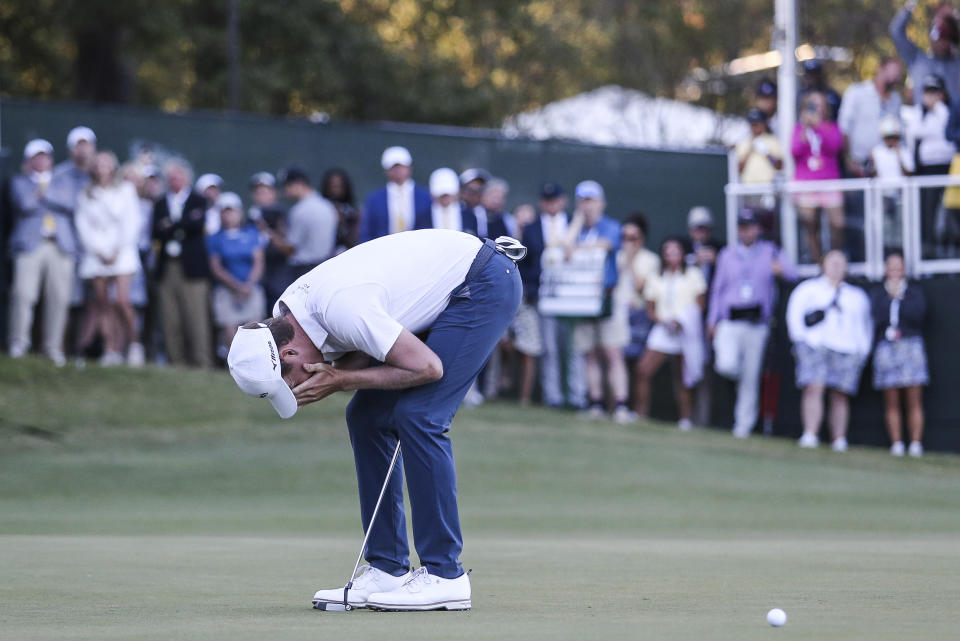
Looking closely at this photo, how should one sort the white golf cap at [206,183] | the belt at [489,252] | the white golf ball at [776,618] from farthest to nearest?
the white golf cap at [206,183] → the belt at [489,252] → the white golf ball at [776,618]

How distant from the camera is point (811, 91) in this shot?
17062 millimetres

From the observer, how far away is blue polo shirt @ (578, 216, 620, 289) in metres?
16.5

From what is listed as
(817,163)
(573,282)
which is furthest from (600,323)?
(817,163)

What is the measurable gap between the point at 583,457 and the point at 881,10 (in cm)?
2131

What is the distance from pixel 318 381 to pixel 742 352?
11.1 meters

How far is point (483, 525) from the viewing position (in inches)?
441

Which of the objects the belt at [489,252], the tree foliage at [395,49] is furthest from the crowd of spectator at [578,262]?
the tree foliage at [395,49]

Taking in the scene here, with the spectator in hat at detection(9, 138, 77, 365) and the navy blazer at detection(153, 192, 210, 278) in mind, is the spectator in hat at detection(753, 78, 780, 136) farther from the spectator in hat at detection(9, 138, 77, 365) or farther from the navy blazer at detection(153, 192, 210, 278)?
the spectator in hat at detection(9, 138, 77, 365)

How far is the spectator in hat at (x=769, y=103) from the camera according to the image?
59.3ft

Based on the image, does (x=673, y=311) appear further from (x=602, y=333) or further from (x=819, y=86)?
(x=819, y=86)

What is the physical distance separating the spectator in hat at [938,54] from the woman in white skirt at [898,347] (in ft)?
6.04

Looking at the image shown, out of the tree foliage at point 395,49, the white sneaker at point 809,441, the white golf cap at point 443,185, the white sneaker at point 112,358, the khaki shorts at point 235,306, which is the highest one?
the tree foliage at point 395,49

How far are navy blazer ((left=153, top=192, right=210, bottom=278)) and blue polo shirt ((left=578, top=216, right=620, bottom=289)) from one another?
3976mm

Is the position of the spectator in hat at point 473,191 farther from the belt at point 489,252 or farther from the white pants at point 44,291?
the belt at point 489,252
